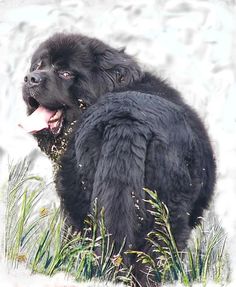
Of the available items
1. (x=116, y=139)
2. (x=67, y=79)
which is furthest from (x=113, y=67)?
(x=116, y=139)

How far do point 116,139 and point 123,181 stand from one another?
20 centimetres

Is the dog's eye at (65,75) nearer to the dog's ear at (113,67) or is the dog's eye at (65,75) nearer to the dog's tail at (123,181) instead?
the dog's ear at (113,67)

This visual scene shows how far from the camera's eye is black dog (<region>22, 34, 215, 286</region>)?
11.4 feet

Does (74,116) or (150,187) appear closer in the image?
(150,187)

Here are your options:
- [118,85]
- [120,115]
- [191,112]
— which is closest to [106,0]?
[118,85]

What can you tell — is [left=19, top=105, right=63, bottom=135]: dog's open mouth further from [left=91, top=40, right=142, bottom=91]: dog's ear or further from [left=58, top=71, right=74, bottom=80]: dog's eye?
[left=91, top=40, right=142, bottom=91]: dog's ear

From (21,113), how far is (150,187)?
1405mm

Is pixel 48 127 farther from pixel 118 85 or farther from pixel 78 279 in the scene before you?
pixel 78 279

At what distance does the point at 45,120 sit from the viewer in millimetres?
4414

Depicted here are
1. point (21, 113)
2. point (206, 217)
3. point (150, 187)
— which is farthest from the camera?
point (21, 113)

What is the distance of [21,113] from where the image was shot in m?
4.66

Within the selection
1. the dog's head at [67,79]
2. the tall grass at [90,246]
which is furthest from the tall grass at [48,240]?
the dog's head at [67,79]

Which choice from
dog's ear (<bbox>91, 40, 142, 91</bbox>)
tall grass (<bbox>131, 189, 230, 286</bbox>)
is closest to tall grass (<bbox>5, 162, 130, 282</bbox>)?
tall grass (<bbox>131, 189, 230, 286</bbox>)

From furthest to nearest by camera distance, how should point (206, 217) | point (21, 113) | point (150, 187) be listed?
point (21, 113)
point (206, 217)
point (150, 187)
